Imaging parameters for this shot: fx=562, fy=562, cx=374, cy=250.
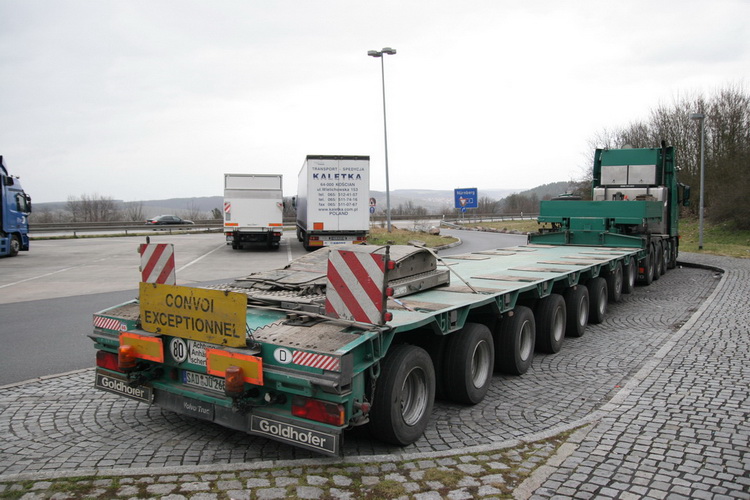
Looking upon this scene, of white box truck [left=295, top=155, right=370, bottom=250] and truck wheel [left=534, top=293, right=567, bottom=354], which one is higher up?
white box truck [left=295, top=155, right=370, bottom=250]

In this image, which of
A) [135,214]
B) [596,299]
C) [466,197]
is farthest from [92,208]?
[596,299]

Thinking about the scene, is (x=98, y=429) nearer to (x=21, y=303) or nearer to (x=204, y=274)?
(x=21, y=303)

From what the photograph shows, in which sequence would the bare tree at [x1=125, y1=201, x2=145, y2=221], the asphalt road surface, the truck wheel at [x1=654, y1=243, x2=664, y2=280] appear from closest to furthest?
the asphalt road surface, the truck wheel at [x1=654, y1=243, x2=664, y2=280], the bare tree at [x1=125, y1=201, x2=145, y2=221]

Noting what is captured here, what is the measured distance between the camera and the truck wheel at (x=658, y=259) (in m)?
14.9

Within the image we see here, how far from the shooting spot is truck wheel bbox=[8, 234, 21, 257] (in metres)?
22.4

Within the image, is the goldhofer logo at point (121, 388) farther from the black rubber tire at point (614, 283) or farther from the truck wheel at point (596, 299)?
the black rubber tire at point (614, 283)

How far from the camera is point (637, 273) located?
1383 cm

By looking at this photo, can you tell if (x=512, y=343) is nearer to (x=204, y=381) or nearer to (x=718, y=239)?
(x=204, y=381)

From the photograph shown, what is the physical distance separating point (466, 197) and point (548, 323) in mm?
34852

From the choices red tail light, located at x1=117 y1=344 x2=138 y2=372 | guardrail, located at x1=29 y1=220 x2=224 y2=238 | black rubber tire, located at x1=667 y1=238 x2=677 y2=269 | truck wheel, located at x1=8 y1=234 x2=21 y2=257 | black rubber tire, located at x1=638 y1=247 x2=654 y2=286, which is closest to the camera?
red tail light, located at x1=117 y1=344 x2=138 y2=372

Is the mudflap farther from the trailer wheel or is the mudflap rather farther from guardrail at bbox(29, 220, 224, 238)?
guardrail at bbox(29, 220, 224, 238)

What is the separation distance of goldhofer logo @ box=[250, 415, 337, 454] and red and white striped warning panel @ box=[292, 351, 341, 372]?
46 centimetres

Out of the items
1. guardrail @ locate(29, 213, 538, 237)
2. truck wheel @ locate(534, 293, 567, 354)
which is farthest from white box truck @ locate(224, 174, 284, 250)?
truck wheel @ locate(534, 293, 567, 354)

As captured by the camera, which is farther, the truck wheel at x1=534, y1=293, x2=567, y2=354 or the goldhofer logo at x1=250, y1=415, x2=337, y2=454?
the truck wheel at x1=534, y1=293, x2=567, y2=354
